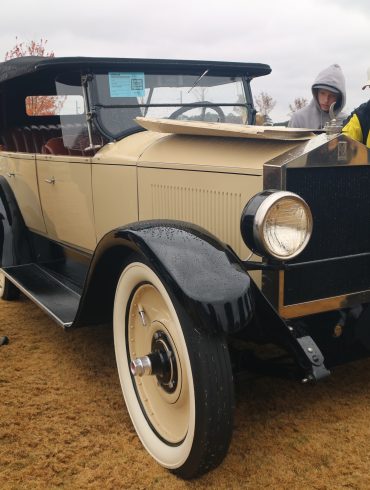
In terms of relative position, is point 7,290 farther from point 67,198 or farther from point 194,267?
point 194,267

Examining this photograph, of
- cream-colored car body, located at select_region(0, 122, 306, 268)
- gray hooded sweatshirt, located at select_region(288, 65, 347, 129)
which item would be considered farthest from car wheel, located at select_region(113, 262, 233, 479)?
gray hooded sweatshirt, located at select_region(288, 65, 347, 129)

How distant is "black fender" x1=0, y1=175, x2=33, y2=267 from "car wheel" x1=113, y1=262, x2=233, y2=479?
1881 millimetres

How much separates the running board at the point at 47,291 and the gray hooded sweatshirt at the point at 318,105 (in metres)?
2.08

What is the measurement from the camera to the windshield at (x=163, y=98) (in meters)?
3.15

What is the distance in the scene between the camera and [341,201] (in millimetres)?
2217

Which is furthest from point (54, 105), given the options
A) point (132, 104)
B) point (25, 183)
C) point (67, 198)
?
point (132, 104)

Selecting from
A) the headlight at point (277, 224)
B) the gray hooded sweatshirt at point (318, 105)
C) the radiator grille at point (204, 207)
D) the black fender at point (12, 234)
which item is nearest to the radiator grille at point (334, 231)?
the headlight at point (277, 224)

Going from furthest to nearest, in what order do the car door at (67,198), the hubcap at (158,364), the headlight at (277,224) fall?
the car door at (67,198) < the hubcap at (158,364) < the headlight at (277,224)

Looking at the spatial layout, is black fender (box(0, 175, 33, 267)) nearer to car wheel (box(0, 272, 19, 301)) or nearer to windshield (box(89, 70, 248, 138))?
car wheel (box(0, 272, 19, 301))

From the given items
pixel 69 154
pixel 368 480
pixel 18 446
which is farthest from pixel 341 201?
pixel 69 154

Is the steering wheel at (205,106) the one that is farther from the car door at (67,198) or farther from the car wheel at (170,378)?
the car wheel at (170,378)

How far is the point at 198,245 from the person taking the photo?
6.37ft

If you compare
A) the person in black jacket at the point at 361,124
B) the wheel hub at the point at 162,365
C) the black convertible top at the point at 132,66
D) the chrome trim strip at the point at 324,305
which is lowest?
the wheel hub at the point at 162,365

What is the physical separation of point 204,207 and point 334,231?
61cm
